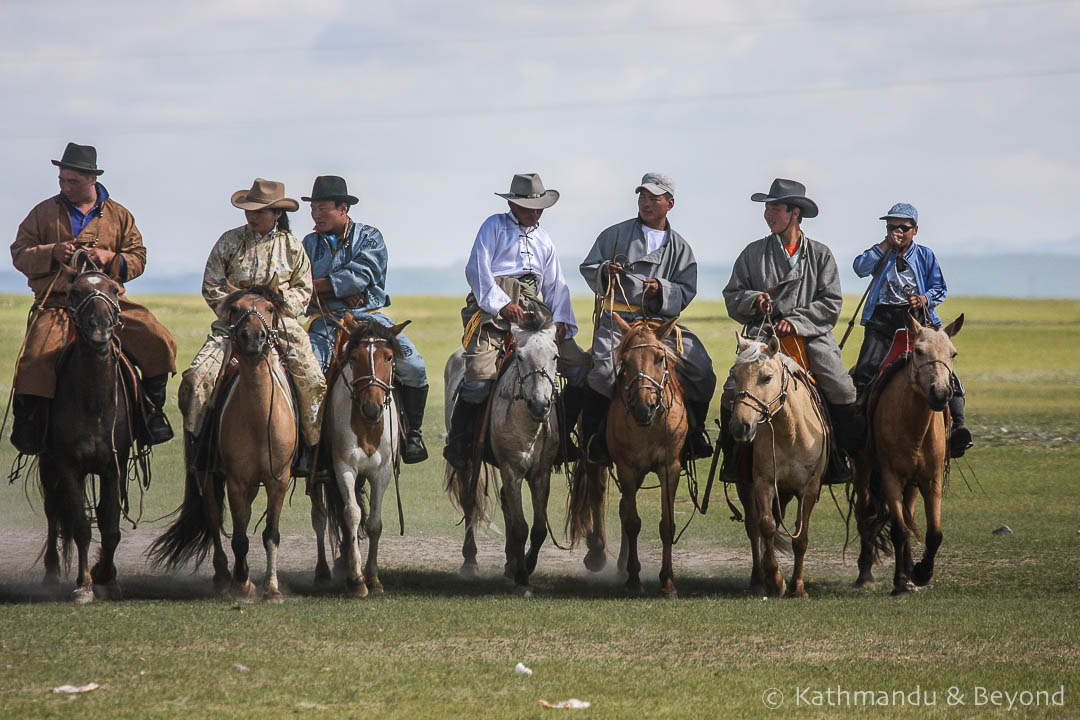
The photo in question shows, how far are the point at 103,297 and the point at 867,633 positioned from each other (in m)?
5.45

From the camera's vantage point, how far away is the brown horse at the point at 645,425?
378 inches

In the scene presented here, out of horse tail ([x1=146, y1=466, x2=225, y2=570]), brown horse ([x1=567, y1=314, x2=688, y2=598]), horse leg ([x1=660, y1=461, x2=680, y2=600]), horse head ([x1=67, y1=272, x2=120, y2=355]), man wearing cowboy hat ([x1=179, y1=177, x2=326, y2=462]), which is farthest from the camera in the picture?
horse tail ([x1=146, y1=466, x2=225, y2=570])

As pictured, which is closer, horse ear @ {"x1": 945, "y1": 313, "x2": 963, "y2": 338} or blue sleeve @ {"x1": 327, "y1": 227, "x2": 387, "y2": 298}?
horse ear @ {"x1": 945, "y1": 313, "x2": 963, "y2": 338}

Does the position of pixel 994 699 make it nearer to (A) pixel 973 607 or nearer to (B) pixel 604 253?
(A) pixel 973 607

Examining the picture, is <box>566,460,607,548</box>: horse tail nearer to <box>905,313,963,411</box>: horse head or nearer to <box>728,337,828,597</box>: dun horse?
<box>728,337,828,597</box>: dun horse

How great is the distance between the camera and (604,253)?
10.9 meters

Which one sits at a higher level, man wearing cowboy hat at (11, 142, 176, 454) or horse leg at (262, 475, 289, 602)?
man wearing cowboy hat at (11, 142, 176, 454)

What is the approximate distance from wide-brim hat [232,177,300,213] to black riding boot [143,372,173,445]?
58.8 inches

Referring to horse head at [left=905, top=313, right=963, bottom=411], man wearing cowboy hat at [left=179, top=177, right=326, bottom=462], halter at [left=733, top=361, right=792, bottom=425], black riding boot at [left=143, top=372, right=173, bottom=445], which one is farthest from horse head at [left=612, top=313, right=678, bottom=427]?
black riding boot at [left=143, top=372, right=173, bottom=445]

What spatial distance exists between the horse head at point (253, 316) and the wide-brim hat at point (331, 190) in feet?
5.78

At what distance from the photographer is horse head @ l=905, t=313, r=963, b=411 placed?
30.9ft

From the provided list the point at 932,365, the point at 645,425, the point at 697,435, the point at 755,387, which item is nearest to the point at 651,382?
the point at 645,425

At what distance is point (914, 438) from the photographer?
9836 millimetres

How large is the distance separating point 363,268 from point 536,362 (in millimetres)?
2096
